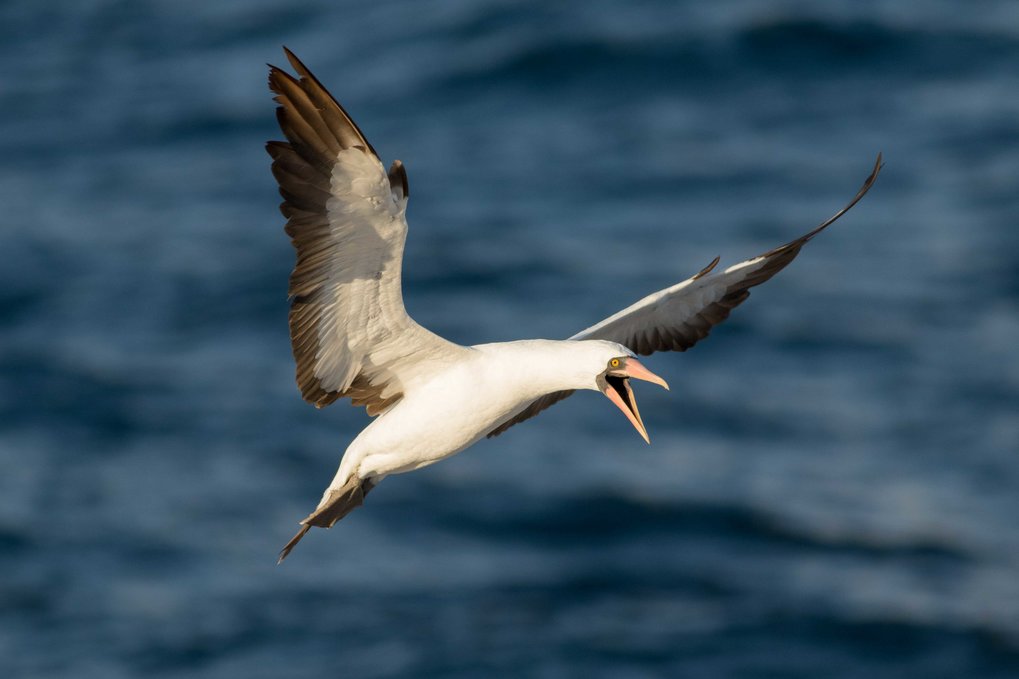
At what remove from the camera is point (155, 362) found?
141 ft

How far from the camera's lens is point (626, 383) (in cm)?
1123

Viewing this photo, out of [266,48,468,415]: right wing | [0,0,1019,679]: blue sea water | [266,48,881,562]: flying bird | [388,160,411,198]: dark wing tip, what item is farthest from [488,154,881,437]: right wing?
[0,0,1019,679]: blue sea water

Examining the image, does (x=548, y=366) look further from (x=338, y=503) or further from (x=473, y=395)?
(x=338, y=503)

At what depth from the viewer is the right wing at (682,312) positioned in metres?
12.8

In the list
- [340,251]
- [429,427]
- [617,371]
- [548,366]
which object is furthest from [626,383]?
[340,251]

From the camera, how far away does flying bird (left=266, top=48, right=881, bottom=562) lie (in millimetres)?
10039

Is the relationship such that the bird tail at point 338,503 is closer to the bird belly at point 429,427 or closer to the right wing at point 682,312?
the bird belly at point 429,427

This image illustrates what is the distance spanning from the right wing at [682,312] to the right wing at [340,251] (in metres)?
1.65

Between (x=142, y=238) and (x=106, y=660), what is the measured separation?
45.9 ft

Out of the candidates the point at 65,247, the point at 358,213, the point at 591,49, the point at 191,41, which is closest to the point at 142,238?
the point at 65,247

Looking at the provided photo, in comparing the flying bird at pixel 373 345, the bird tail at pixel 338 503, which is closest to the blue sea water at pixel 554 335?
the bird tail at pixel 338 503

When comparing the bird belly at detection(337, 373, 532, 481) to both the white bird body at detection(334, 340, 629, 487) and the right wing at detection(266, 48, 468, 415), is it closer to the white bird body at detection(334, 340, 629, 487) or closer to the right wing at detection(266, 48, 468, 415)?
the white bird body at detection(334, 340, 629, 487)

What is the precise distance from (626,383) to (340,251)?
2280 millimetres

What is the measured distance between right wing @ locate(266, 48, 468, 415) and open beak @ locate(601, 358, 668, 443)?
1.17 m
